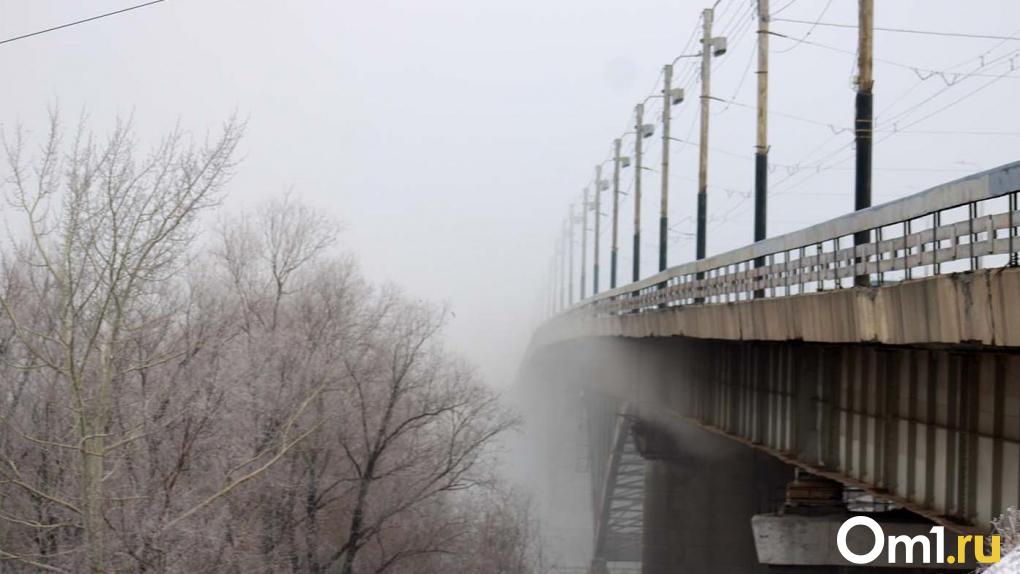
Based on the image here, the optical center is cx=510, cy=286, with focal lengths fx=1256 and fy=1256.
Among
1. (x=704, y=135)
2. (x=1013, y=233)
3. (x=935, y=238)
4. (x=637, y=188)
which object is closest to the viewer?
(x=1013, y=233)

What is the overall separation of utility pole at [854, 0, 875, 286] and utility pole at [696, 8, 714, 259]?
1567 centimetres

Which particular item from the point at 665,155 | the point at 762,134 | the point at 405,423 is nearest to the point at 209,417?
the point at 405,423

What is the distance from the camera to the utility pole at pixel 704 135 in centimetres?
3738

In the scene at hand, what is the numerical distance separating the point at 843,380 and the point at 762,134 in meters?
14.2

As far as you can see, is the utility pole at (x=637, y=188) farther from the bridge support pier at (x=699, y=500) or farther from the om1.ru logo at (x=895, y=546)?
the om1.ru logo at (x=895, y=546)

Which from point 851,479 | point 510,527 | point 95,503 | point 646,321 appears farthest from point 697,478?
point 95,503

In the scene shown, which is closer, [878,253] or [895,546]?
[878,253]

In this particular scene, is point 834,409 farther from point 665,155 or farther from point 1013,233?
point 665,155

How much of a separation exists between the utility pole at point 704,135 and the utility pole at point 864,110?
15666 mm

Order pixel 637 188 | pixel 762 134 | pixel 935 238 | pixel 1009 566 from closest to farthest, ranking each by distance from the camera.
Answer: pixel 1009 566 < pixel 935 238 < pixel 762 134 < pixel 637 188

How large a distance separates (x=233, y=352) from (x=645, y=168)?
33088 mm

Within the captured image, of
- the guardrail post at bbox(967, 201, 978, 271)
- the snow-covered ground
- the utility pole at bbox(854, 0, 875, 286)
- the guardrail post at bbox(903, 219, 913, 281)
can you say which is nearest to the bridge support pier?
the utility pole at bbox(854, 0, 875, 286)

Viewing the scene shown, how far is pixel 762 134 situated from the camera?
29734 mm

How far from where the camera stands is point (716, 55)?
127 ft
